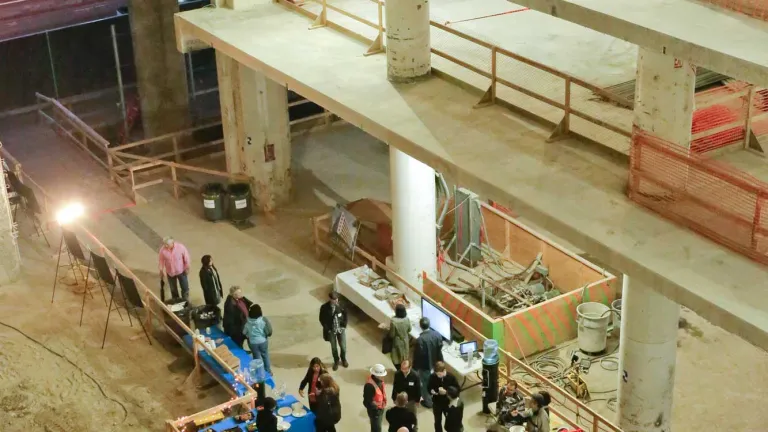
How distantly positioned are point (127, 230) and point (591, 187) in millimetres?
12277

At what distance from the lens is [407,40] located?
19.2 meters

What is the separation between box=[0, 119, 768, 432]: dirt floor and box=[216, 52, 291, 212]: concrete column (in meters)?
0.69

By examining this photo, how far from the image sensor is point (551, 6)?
1434cm

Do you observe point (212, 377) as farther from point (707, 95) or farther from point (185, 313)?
point (707, 95)

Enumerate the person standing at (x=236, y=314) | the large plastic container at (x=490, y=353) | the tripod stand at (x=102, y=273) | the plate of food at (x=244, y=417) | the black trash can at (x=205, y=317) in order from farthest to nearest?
1. the tripod stand at (x=102, y=273)
2. the black trash can at (x=205, y=317)
3. the person standing at (x=236, y=314)
4. the large plastic container at (x=490, y=353)
5. the plate of food at (x=244, y=417)

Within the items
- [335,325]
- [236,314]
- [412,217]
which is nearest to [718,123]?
[412,217]

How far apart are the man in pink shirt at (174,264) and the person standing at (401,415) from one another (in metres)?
6.13

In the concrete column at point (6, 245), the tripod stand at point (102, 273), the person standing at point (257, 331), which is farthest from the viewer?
the concrete column at point (6, 245)

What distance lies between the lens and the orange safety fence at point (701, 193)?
13422 millimetres

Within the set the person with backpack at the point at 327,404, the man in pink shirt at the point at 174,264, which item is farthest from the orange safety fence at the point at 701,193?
the man in pink shirt at the point at 174,264

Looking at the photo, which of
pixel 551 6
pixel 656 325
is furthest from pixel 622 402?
pixel 551 6

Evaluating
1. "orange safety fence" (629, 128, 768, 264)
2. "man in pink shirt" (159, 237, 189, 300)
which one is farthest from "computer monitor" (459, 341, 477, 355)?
"man in pink shirt" (159, 237, 189, 300)

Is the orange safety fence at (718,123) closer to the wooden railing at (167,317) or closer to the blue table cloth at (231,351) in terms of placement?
the wooden railing at (167,317)

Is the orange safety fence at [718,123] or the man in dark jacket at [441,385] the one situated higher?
the orange safety fence at [718,123]
